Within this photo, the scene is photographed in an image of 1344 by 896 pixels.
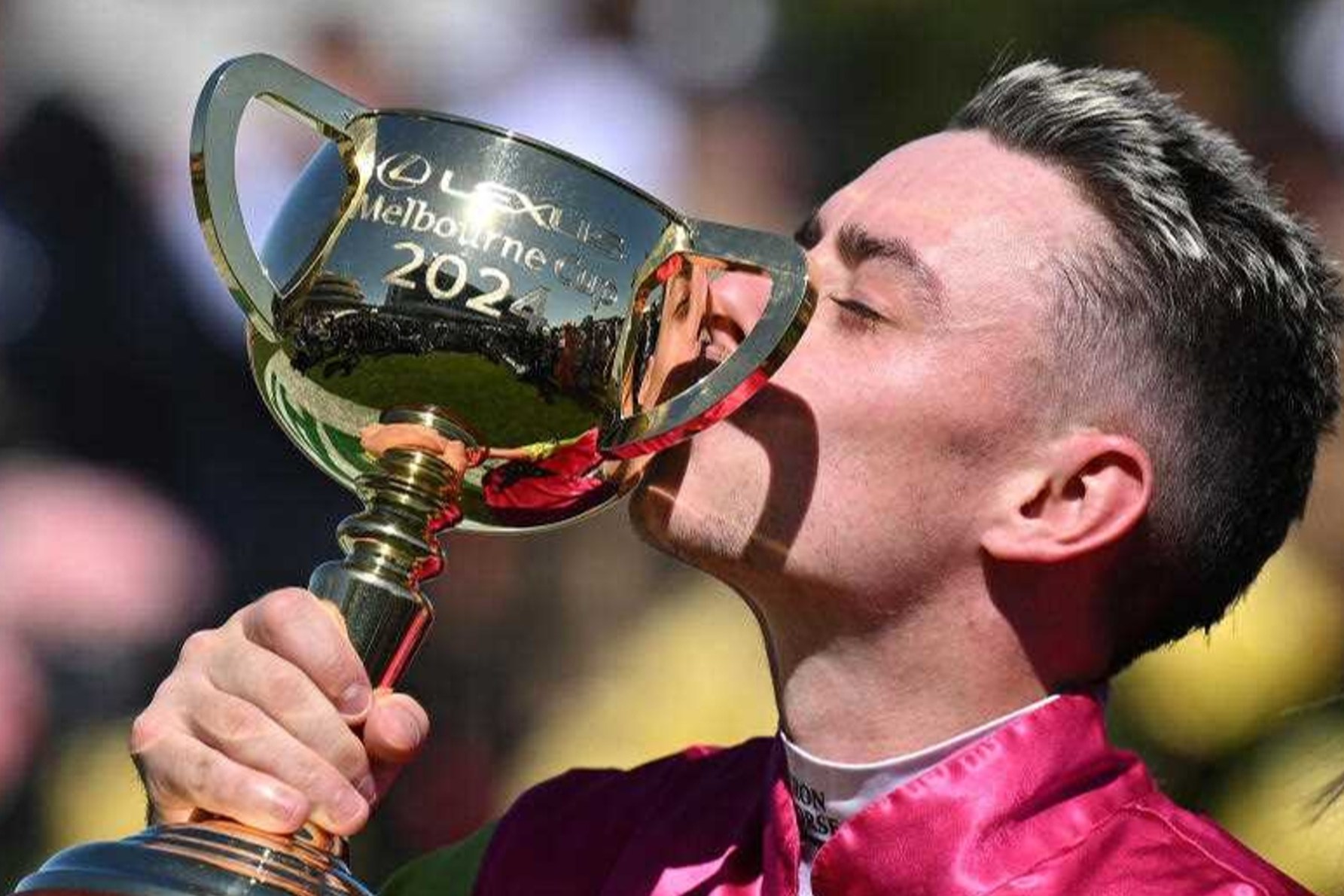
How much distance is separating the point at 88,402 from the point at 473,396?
2.97 metres

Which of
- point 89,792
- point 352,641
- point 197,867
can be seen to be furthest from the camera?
point 89,792

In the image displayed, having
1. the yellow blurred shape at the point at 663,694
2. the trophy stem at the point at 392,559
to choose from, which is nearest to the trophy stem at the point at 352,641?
the trophy stem at the point at 392,559

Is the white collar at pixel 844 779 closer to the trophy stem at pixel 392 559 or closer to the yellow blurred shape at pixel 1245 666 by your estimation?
the trophy stem at pixel 392 559

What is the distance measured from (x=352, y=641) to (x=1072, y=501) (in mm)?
766

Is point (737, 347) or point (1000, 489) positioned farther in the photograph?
point (1000, 489)

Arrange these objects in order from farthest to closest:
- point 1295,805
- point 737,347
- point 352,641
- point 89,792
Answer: point 89,792
point 1295,805
point 737,347
point 352,641

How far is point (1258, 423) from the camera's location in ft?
8.52

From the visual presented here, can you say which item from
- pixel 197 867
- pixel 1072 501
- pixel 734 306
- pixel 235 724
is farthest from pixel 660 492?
pixel 197 867

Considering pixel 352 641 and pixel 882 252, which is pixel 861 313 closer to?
pixel 882 252

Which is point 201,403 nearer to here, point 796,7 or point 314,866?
point 796,7

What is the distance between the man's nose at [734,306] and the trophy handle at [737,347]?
0.12 meters

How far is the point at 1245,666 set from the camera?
13.2 feet

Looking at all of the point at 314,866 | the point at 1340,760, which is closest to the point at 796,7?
the point at 1340,760

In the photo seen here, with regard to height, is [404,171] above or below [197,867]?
above
